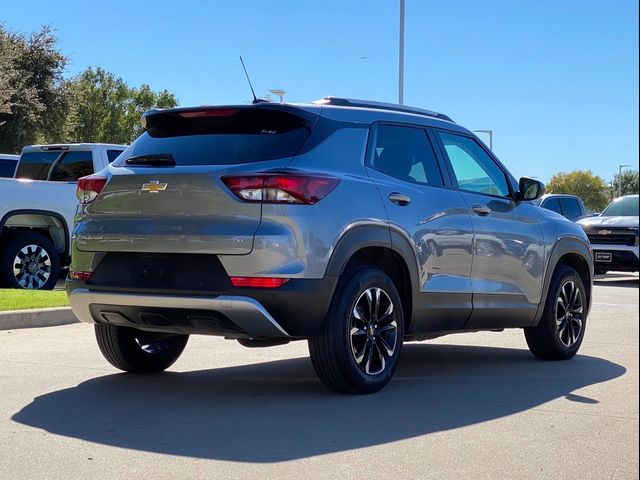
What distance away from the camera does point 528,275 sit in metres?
7.62

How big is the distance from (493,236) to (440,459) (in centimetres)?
286

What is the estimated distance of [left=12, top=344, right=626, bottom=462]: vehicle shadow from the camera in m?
5.07

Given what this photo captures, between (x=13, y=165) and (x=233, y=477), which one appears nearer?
(x=233, y=477)

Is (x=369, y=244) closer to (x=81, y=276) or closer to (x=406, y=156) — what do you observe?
(x=406, y=156)

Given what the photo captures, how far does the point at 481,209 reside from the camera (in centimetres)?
725

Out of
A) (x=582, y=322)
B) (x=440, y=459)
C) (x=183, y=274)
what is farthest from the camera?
(x=582, y=322)

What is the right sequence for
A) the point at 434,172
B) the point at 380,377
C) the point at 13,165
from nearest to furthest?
the point at 380,377
the point at 434,172
the point at 13,165

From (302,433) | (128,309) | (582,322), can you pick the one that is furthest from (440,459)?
(582,322)

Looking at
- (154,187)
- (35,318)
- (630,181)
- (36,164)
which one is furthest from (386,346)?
(36,164)

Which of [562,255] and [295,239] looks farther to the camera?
[562,255]

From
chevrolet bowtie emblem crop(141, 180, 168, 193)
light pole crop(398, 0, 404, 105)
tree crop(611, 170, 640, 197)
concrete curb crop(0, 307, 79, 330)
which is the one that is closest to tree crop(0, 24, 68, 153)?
light pole crop(398, 0, 404, 105)

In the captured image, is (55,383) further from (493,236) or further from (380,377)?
(493,236)

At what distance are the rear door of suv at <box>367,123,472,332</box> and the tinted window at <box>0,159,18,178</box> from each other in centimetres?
1077

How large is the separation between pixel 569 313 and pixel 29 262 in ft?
25.2
